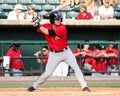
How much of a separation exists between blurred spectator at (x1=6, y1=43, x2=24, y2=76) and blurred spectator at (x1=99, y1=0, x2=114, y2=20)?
301 cm

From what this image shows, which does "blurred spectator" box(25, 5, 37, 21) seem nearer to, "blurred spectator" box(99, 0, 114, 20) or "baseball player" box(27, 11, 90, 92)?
"blurred spectator" box(99, 0, 114, 20)

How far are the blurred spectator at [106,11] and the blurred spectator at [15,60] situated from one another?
301cm

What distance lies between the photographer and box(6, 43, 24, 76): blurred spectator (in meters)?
12.9

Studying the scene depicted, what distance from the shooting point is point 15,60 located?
1301 cm

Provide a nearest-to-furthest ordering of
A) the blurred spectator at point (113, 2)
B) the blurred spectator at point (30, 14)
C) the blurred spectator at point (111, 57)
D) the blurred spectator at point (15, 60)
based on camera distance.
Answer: the blurred spectator at point (15, 60)
the blurred spectator at point (111, 57)
the blurred spectator at point (30, 14)
the blurred spectator at point (113, 2)

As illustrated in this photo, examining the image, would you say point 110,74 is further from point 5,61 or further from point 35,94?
point 35,94

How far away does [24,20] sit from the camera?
1415cm

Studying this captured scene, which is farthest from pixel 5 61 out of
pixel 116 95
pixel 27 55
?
pixel 116 95

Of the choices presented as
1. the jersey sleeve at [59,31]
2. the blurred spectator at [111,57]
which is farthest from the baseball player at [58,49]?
the blurred spectator at [111,57]

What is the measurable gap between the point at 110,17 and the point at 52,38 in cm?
646

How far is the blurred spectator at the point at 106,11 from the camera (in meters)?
14.3

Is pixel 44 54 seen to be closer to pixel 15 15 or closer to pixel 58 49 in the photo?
pixel 15 15

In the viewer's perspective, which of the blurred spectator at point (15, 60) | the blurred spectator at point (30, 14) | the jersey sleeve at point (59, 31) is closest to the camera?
the jersey sleeve at point (59, 31)

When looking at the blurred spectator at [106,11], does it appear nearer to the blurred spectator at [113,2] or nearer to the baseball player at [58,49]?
the blurred spectator at [113,2]
